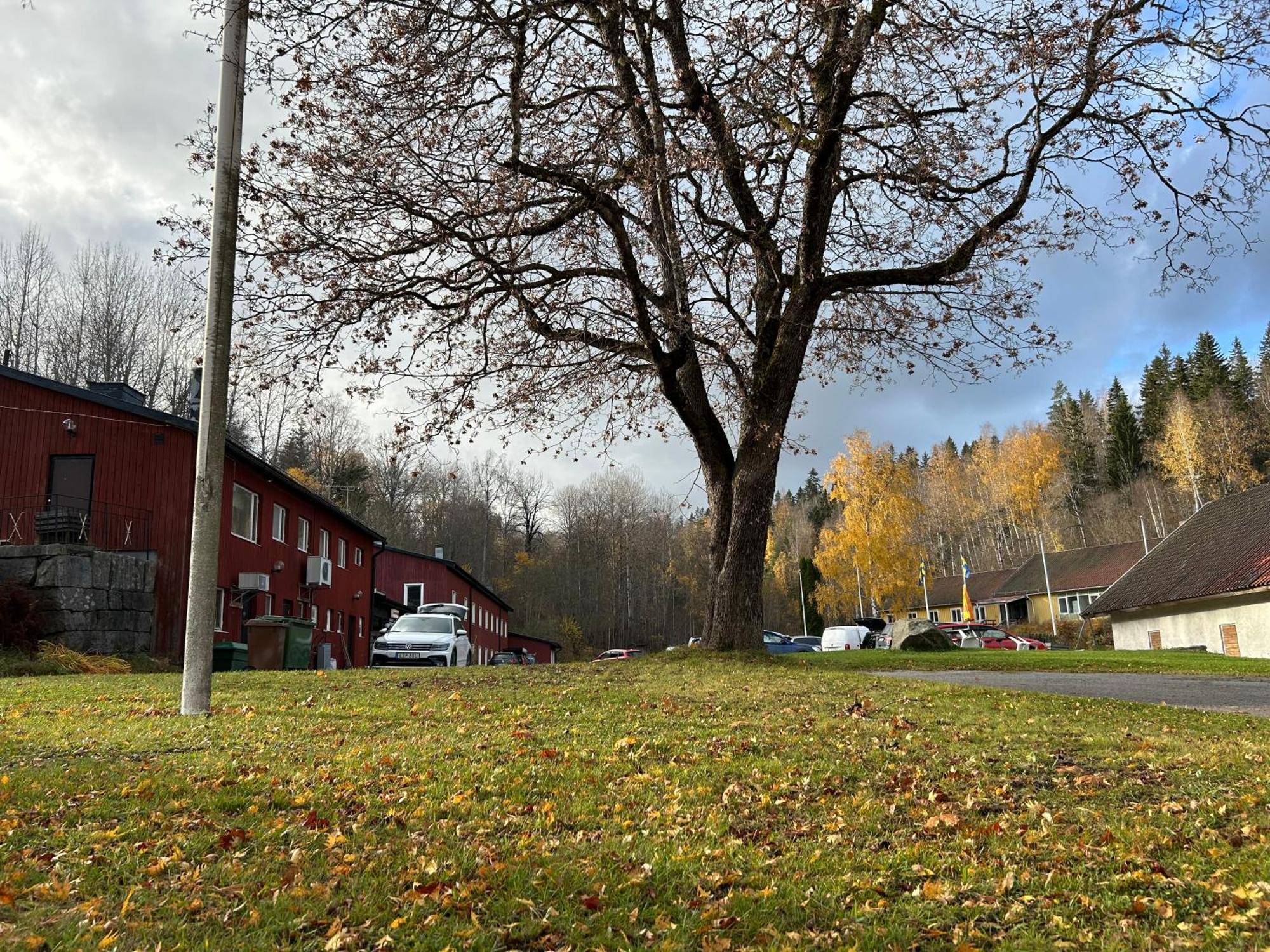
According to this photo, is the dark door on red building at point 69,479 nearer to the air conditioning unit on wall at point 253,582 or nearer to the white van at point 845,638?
the air conditioning unit on wall at point 253,582

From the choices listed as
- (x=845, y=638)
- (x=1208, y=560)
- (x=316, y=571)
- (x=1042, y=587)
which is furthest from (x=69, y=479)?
(x=1042, y=587)

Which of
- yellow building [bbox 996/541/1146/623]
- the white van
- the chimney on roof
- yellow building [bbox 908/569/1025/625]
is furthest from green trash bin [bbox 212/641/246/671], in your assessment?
yellow building [bbox 908/569/1025/625]

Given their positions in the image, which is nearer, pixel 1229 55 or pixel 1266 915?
pixel 1266 915

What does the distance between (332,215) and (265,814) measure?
8927 millimetres

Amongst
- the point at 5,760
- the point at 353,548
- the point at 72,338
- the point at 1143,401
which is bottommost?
the point at 5,760

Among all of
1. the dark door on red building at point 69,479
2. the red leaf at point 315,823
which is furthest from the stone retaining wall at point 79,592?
the red leaf at point 315,823

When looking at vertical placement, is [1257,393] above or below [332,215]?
above

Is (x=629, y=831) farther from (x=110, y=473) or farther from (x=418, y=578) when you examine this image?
(x=418, y=578)

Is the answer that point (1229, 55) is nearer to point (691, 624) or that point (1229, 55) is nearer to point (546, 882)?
point (546, 882)

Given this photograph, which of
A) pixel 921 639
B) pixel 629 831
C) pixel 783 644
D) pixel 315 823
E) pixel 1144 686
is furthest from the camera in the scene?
pixel 783 644

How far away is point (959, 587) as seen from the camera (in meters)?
69.1

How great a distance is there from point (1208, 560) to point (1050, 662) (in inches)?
549

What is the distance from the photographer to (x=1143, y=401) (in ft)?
253

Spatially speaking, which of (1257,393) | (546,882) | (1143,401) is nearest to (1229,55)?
(546,882)
